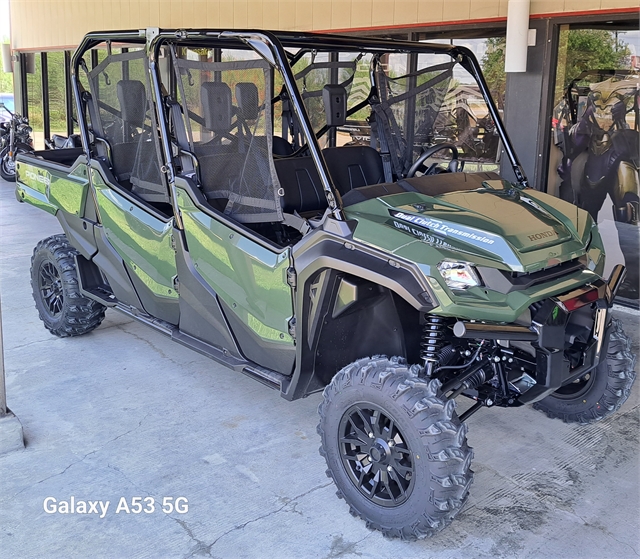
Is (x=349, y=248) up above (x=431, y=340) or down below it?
above

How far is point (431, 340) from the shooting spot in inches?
118

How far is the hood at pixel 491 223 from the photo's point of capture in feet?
9.90

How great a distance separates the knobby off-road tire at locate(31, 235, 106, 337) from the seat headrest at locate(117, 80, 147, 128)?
1.11 m

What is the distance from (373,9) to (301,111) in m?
5.08

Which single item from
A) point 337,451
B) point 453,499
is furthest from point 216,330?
point 453,499

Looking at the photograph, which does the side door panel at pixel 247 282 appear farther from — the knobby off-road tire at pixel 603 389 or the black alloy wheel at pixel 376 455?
the knobby off-road tire at pixel 603 389

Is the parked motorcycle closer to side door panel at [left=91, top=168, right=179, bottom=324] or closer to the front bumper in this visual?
side door panel at [left=91, top=168, right=179, bottom=324]

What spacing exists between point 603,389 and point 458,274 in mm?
1295

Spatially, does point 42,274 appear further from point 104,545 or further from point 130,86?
point 104,545

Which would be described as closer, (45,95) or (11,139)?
(11,139)

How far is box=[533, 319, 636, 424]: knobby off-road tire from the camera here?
12.0 feet

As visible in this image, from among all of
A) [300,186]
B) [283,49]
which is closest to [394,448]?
[300,186]

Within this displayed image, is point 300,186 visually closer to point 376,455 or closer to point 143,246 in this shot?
point 143,246

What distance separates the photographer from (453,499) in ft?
9.30
